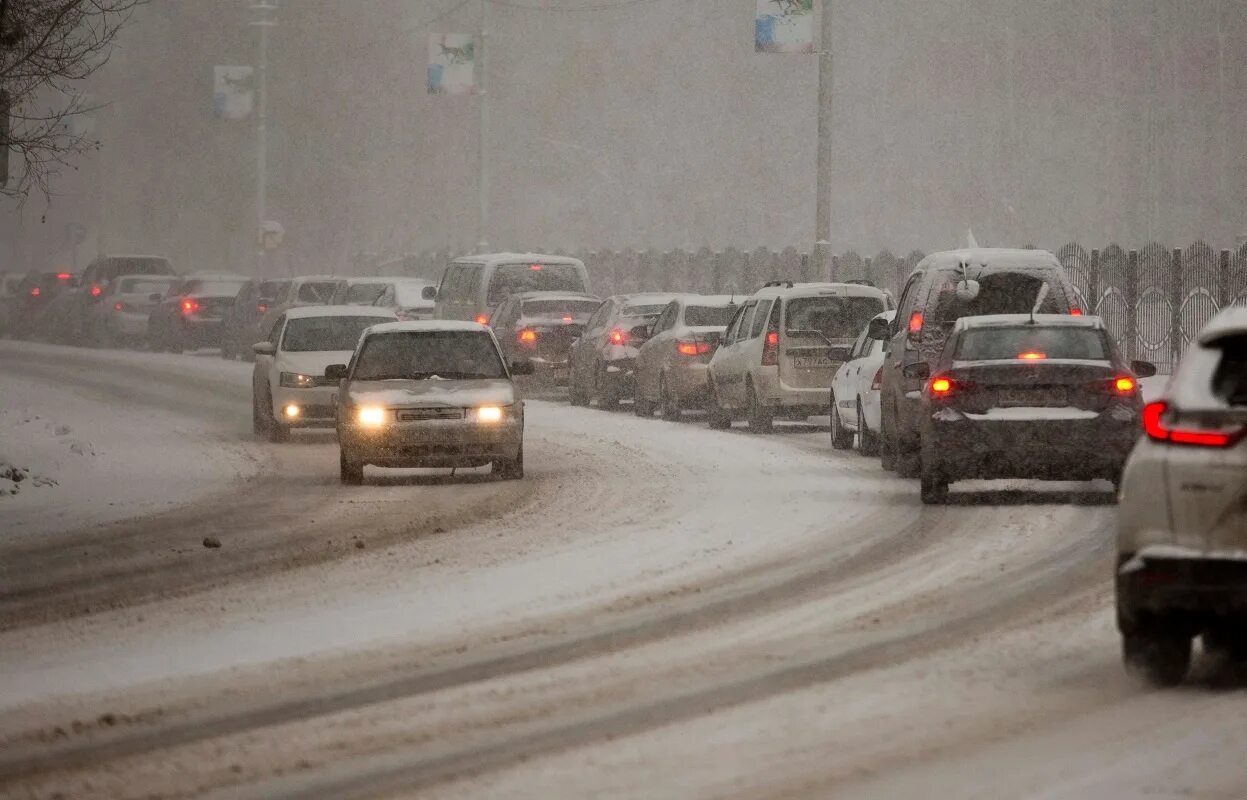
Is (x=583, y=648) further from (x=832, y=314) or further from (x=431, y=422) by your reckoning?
(x=832, y=314)

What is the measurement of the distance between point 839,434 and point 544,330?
35.8 feet

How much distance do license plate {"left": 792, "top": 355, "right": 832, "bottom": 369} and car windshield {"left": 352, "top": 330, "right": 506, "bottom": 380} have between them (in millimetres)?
6103

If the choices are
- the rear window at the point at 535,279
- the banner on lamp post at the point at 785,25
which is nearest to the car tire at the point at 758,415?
the banner on lamp post at the point at 785,25

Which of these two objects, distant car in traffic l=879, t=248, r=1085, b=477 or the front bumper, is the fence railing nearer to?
distant car in traffic l=879, t=248, r=1085, b=477

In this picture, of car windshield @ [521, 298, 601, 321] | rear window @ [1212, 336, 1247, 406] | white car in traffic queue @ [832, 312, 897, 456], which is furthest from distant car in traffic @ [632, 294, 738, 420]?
rear window @ [1212, 336, 1247, 406]

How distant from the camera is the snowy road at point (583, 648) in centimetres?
868

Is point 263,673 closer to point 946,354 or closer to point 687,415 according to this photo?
point 946,354

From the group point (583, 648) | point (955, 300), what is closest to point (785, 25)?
point (955, 300)

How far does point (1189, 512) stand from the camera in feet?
32.7

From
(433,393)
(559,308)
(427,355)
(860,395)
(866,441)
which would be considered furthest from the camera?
(559,308)

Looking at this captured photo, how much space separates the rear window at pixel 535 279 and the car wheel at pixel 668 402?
7.14 meters

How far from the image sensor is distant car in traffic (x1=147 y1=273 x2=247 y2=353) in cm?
5356

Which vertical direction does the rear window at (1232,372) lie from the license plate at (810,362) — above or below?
above

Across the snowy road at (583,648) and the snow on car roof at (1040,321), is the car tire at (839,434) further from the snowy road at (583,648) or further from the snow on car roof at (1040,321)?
the snow on car roof at (1040,321)
